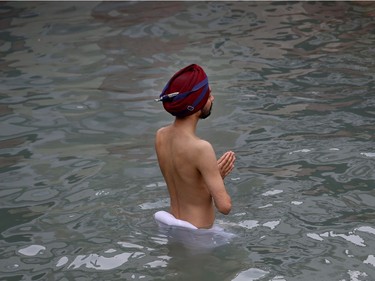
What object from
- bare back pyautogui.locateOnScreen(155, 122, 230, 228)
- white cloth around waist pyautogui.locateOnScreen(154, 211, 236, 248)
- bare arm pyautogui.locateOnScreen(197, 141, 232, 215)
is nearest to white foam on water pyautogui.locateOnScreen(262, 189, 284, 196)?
white cloth around waist pyautogui.locateOnScreen(154, 211, 236, 248)

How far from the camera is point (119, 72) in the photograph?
1062 cm

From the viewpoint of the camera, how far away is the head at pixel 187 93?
5578 millimetres

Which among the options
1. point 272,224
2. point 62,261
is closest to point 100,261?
point 62,261

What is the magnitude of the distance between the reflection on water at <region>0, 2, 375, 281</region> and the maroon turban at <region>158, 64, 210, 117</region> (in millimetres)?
1039

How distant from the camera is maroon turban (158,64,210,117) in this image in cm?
557

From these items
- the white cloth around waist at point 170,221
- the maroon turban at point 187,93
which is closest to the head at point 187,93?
the maroon turban at point 187,93

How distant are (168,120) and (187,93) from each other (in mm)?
3491

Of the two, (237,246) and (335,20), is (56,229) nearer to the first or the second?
(237,246)

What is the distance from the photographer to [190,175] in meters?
5.71

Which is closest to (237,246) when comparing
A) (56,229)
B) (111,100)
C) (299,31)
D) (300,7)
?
(56,229)

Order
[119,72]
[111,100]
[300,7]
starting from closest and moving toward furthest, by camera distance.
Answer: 1. [111,100]
2. [119,72]
3. [300,7]

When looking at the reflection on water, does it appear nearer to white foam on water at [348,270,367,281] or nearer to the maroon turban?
white foam on water at [348,270,367,281]

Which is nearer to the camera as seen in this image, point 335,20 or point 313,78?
point 313,78

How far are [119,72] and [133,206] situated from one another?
389 centimetres
